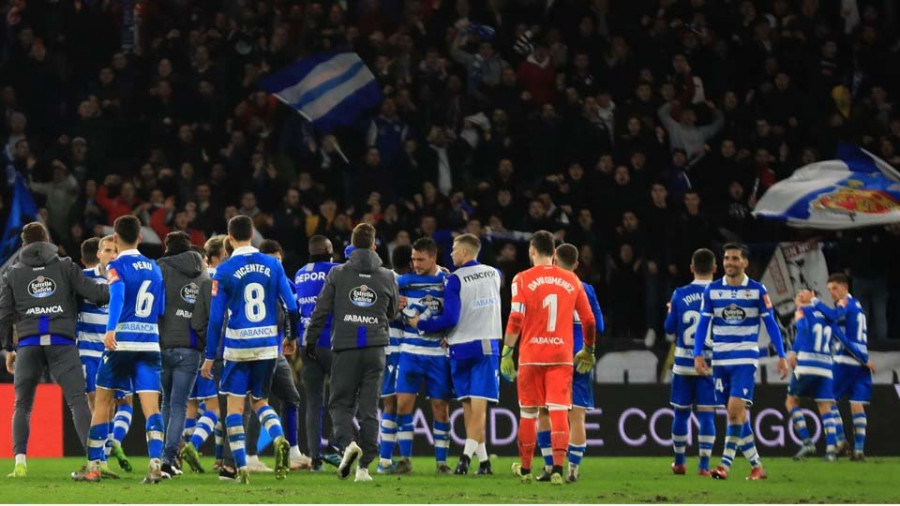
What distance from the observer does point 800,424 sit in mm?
18859

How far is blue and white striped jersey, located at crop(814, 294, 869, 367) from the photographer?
18.6m

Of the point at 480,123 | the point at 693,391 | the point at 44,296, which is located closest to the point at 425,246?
the point at 693,391


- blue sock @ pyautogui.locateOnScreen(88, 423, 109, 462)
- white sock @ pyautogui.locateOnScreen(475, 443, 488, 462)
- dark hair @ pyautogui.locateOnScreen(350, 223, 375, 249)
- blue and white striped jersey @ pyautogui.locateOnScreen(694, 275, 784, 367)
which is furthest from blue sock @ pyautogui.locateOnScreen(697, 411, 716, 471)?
blue sock @ pyautogui.locateOnScreen(88, 423, 109, 462)

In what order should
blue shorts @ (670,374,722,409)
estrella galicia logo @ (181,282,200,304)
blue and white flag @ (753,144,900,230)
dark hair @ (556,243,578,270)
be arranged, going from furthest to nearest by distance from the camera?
blue and white flag @ (753,144,900,230) < blue shorts @ (670,374,722,409) < estrella galicia logo @ (181,282,200,304) < dark hair @ (556,243,578,270)

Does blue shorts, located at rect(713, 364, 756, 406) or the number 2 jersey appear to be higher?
the number 2 jersey

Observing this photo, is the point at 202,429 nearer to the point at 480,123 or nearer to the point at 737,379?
the point at 737,379

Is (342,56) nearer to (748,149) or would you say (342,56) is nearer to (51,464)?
(748,149)

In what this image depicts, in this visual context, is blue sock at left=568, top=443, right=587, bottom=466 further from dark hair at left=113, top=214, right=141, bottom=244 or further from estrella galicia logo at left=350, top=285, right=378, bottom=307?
dark hair at left=113, top=214, right=141, bottom=244

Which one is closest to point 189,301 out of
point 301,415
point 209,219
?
point 301,415

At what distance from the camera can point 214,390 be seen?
48.9 feet

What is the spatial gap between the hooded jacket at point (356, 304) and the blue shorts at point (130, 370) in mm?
1410

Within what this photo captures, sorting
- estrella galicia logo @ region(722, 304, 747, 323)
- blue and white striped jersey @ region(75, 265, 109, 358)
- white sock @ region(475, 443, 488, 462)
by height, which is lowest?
white sock @ region(475, 443, 488, 462)

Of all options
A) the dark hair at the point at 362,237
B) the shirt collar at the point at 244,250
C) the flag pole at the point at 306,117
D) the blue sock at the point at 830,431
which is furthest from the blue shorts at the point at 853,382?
the shirt collar at the point at 244,250

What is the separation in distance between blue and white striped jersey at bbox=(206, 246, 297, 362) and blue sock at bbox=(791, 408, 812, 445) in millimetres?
8017
